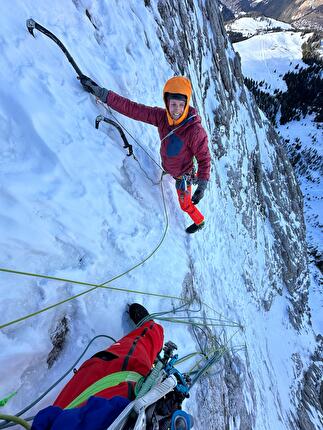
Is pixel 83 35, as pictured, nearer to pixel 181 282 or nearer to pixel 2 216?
pixel 2 216

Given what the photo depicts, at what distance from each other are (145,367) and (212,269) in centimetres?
532

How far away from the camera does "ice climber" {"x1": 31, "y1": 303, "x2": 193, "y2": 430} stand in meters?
1.54

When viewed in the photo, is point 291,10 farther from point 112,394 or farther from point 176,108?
Answer: point 112,394

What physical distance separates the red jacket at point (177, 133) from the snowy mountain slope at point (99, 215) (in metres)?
0.37

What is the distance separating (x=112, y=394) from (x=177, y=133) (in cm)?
360

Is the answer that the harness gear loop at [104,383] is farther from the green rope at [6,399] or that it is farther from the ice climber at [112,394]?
the green rope at [6,399]

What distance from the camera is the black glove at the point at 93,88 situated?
4.13 m

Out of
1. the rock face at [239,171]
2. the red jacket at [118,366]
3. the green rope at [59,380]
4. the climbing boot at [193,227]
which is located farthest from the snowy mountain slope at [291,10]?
the red jacket at [118,366]

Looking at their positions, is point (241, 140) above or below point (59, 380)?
above

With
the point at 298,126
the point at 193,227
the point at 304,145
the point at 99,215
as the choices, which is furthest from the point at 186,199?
the point at 298,126

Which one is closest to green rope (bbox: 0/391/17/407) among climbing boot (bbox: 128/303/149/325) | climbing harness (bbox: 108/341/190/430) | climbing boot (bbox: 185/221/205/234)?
climbing harness (bbox: 108/341/190/430)

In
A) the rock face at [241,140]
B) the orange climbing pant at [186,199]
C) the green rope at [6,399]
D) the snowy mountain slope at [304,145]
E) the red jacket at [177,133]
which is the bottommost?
the green rope at [6,399]

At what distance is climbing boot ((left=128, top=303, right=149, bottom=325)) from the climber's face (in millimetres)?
2499

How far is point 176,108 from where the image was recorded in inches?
169
